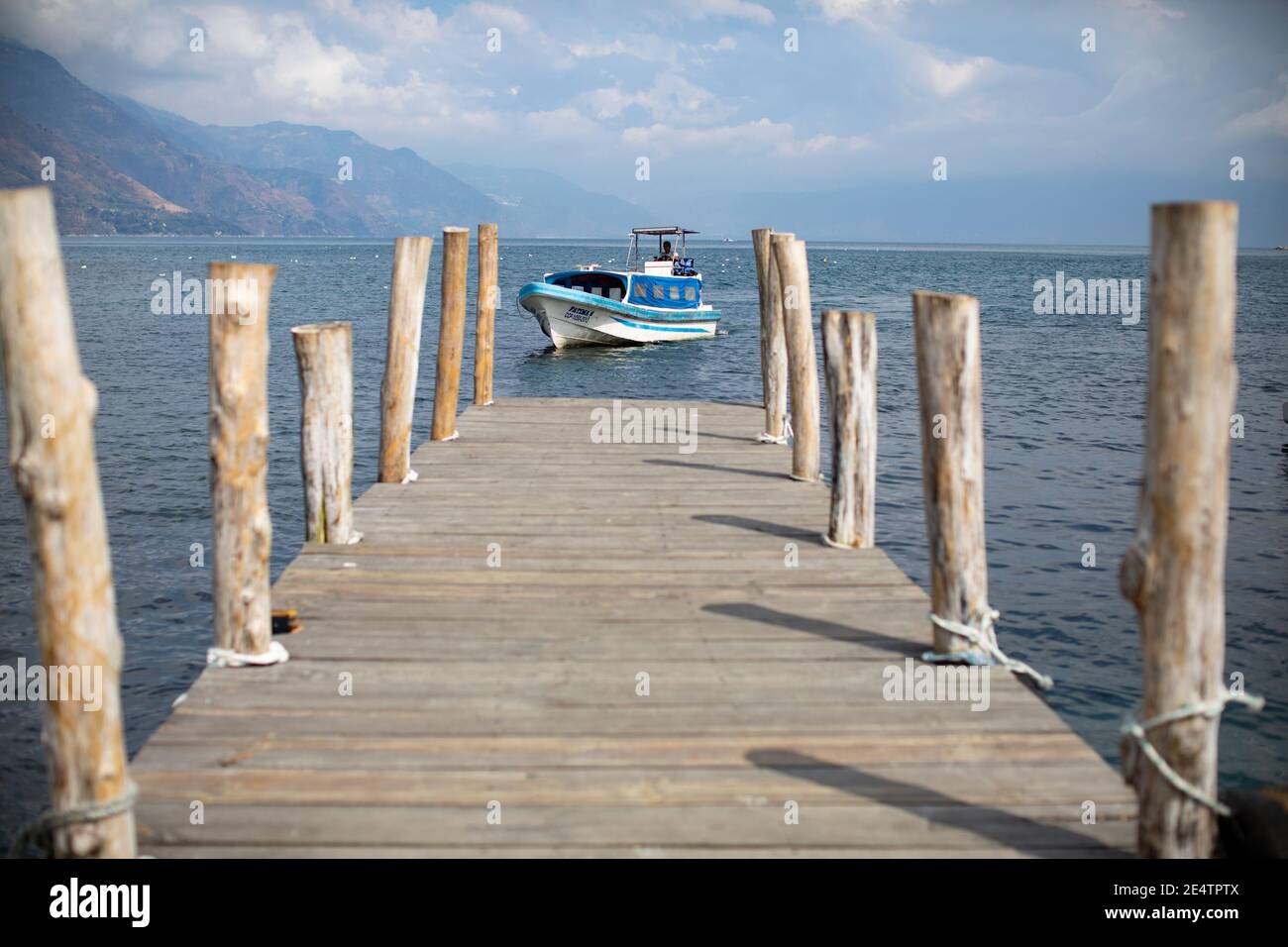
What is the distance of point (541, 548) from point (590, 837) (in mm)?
3746

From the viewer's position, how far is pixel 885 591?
6.61 metres

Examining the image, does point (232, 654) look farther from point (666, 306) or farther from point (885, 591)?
point (666, 306)

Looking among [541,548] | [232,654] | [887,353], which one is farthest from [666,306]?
[232,654]

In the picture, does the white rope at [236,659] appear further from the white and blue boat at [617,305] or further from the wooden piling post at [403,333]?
the white and blue boat at [617,305]

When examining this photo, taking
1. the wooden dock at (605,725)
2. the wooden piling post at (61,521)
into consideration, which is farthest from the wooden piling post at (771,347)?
the wooden piling post at (61,521)

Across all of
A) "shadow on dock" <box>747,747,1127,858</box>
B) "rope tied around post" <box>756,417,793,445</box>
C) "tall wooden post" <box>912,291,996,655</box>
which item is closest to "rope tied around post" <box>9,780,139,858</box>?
"shadow on dock" <box>747,747,1127,858</box>

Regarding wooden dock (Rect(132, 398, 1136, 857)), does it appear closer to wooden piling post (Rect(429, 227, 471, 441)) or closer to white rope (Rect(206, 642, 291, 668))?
white rope (Rect(206, 642, 291, 668))

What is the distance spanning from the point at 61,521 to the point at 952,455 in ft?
12.4

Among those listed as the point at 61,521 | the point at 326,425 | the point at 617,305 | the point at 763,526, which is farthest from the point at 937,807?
the point at 617,305

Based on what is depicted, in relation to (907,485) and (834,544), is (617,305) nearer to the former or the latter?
(907,485)

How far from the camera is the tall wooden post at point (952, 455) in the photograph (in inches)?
204

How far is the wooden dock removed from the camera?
12.8ft

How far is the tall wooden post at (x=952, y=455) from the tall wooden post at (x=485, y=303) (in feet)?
23.6

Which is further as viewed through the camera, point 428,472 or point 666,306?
point 666,306
